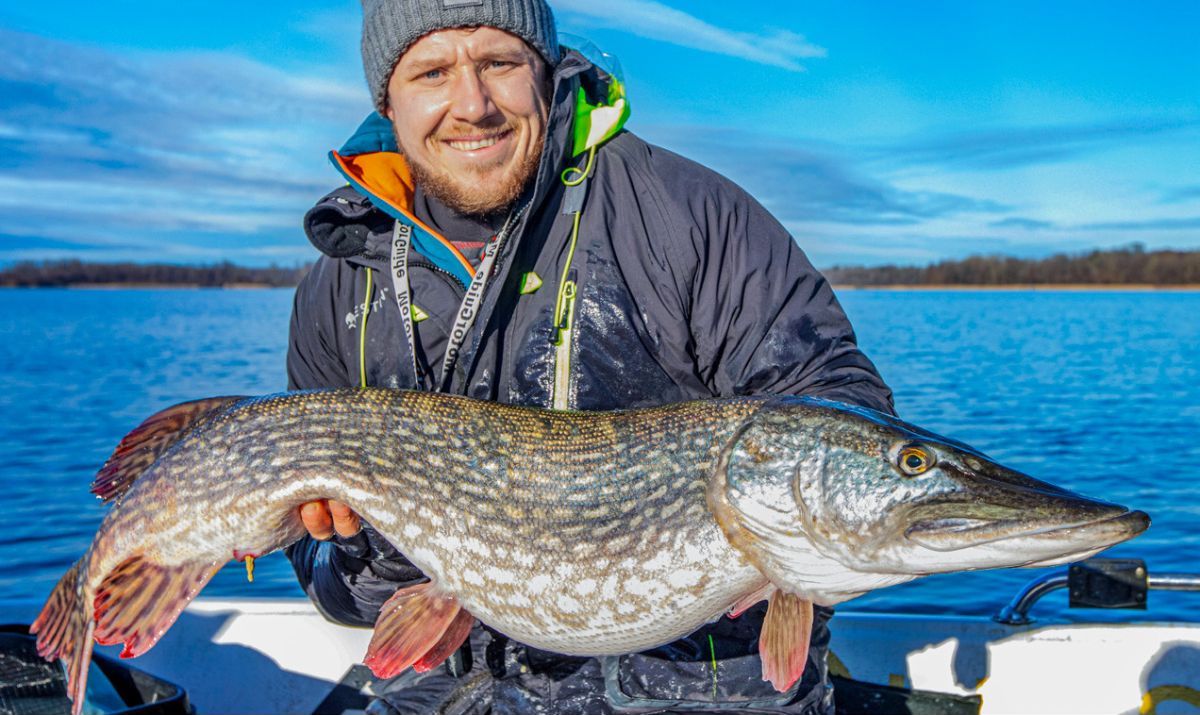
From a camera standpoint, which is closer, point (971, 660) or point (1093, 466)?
point (971, 660)

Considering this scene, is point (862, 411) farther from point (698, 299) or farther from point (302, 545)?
point (302, 545)

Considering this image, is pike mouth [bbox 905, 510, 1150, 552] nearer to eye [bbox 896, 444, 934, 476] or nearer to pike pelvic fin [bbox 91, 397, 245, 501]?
eye [bbox 896, 444, 934, 476]

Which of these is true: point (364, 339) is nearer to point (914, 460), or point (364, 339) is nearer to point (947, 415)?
point (914, 460)

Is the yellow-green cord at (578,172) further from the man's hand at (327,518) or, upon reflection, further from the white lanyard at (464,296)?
the man's hand at (327,518)

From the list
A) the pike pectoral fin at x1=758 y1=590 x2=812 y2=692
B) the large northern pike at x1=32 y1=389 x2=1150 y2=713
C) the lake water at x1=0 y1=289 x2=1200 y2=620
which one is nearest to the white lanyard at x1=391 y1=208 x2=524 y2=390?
the large northern pike at x1=32 y1=389 x2=1150 y2=713

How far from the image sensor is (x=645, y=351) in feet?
9.79

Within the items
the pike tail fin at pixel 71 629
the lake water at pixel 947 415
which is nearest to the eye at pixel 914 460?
the pike tail fin at pixel 71 629

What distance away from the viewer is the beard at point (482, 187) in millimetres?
3195

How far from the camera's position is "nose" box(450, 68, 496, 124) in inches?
123

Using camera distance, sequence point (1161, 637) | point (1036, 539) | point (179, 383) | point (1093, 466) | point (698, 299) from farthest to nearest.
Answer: point (179, 383) < point (1093, 466) < point (1161, 637) < point (698, 299) < point (1036, 539)

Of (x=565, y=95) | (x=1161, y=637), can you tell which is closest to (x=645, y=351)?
(x=565, y=95)

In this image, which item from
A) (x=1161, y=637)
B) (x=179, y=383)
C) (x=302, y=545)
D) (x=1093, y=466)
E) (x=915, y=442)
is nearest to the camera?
(x=915, y=442)

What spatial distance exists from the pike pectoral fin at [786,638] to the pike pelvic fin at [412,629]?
2.65ft

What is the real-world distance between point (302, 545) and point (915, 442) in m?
2.01
